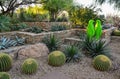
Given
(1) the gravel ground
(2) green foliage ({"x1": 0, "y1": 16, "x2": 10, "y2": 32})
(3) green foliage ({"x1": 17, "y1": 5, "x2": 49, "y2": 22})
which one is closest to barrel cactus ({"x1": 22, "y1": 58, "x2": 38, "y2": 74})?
(1) the gravel ground

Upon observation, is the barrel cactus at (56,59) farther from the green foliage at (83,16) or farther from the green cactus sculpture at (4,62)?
the green foliage at (83,16)

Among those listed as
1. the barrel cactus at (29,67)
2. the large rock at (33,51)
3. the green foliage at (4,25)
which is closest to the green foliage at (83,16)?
the green foliage at (4,25)

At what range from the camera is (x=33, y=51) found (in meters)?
5.93

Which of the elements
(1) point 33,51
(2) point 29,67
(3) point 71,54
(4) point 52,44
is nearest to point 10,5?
(4) point 52,44

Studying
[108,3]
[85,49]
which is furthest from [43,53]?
[108,3]

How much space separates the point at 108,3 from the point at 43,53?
3827 mm

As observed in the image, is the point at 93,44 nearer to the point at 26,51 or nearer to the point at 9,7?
the point at 26,51

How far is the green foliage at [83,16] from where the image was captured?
Result: 375 inches

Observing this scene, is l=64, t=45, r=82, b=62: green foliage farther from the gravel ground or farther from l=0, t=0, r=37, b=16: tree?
l=0, t=0, r=37, b=16: tree

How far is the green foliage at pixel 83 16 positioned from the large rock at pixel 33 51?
383cm

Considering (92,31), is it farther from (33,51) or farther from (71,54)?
(33,51)

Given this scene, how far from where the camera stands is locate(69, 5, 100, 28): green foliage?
31.2ft

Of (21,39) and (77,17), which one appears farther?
(77,17)

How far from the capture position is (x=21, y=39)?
6.70 meters
